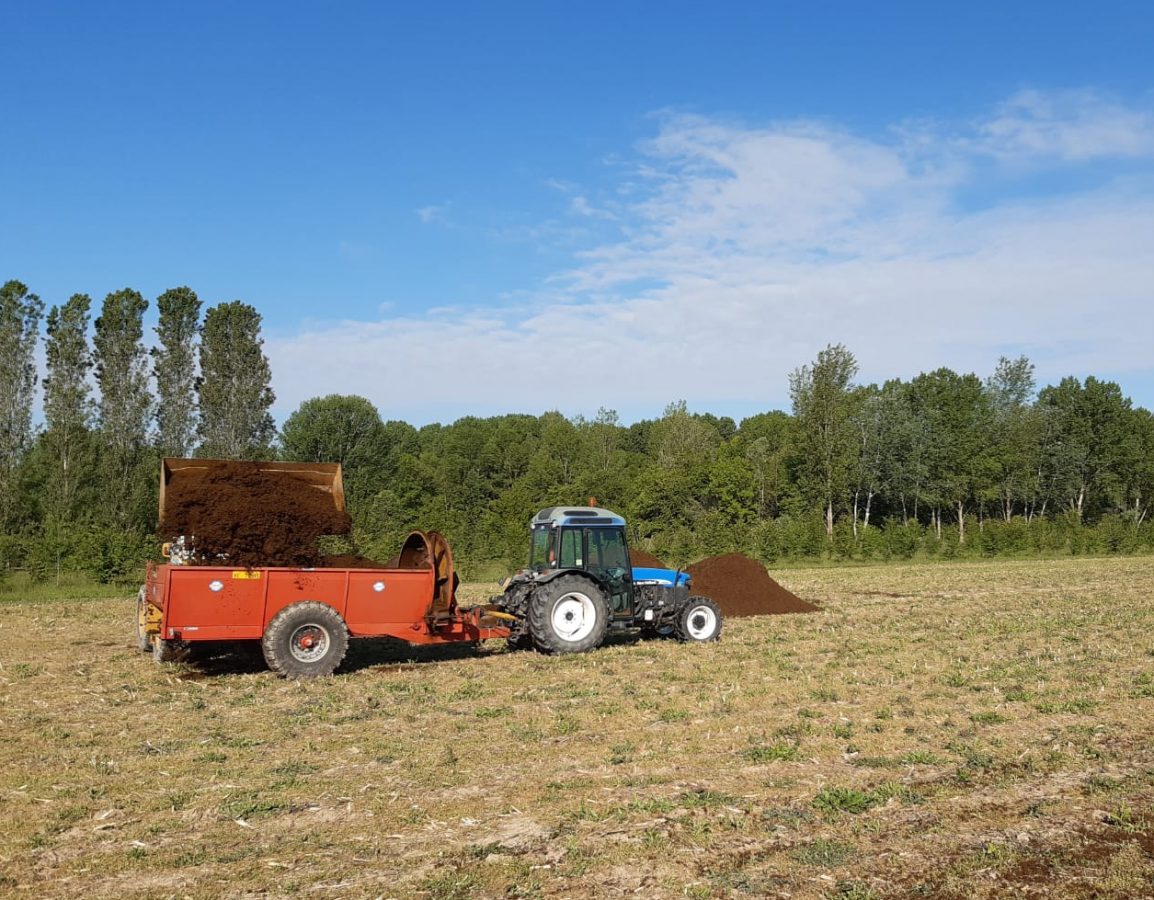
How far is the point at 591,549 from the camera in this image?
49.6 feet

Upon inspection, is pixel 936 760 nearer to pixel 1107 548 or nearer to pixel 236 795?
pixel 236 795

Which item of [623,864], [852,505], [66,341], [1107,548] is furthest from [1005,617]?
[852,505]

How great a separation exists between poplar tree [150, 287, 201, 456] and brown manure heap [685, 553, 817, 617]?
97.7 ft

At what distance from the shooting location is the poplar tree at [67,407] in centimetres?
3797

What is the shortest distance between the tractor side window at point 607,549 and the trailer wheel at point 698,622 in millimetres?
1566

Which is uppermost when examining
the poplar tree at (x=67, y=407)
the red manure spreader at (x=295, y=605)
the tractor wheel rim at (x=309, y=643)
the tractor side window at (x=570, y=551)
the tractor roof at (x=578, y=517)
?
the poplar tree at (x=67, y=407)

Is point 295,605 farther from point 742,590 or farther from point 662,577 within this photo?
point 742,590

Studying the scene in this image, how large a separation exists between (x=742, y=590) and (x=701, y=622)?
5.84m

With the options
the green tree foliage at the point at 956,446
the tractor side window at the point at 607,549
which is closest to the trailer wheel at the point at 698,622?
the tractor side window at the point at 607,549

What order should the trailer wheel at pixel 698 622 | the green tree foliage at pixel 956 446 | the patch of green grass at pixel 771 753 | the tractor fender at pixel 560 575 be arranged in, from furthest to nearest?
the green tree foliage at pixel 956 446 → the trailer wheel at pixel 698 622 → the tractor fender at pixel 560 575 → the patch of green grass at pixel 771 753

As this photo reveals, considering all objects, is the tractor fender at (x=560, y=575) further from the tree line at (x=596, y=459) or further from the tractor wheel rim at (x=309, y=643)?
the tree line at (x=596, y=459)

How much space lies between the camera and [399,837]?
6.32 meters

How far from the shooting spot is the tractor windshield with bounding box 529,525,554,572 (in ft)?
49.5

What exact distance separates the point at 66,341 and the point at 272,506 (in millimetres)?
33986
